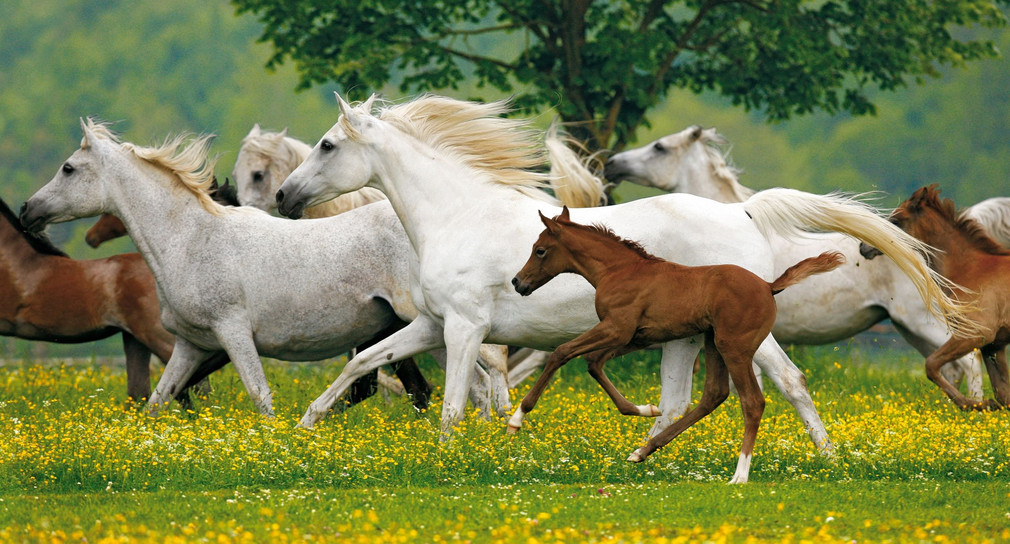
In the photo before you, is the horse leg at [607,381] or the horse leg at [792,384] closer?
the horse leg at [607,381]

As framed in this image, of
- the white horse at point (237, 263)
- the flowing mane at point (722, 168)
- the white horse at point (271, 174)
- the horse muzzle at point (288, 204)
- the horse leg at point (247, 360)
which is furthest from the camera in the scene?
the flowing mane at point (722, 168)

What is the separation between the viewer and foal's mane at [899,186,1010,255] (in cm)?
1091

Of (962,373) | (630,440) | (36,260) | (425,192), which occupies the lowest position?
(962,373)

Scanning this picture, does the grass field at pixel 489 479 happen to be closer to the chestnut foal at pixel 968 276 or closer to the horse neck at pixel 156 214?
the chestnut foal at pixel 968 276

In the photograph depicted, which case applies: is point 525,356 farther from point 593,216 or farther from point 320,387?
point 593,216

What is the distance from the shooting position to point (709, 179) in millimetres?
13406

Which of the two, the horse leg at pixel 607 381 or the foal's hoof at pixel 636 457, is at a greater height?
the horse leg at pixel 607 381

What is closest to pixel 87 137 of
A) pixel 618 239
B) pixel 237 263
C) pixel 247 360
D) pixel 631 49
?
pixel 237 263

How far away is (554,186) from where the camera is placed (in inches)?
417

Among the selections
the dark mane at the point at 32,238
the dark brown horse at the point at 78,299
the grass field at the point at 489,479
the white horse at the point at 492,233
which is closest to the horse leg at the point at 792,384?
the white horse at the point at 492,233

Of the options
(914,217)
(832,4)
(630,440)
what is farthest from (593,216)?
(832,4)

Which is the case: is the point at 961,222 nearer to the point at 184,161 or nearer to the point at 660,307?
the point at 660,307

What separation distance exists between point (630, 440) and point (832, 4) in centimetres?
1246

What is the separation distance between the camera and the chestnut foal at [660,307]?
24.5 feet
